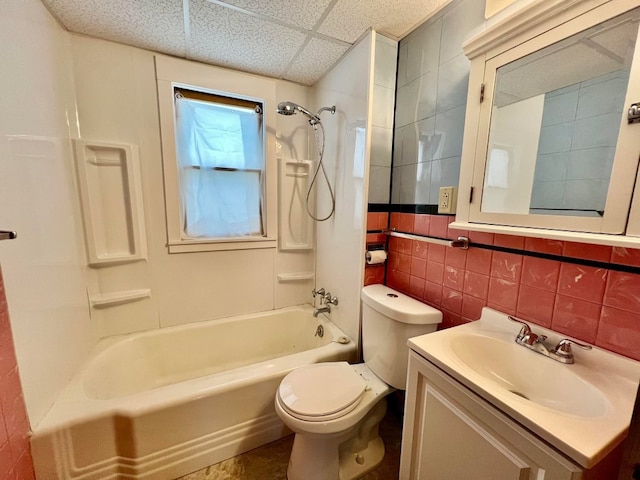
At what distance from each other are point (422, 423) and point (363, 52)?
1.75 m

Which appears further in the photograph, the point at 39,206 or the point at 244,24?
the point at 244,24

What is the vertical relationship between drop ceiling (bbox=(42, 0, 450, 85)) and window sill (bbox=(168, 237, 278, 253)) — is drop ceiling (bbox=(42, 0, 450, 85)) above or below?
above

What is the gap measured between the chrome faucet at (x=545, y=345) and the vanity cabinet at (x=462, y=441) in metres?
0.30

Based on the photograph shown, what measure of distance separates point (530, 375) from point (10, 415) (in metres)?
1.80

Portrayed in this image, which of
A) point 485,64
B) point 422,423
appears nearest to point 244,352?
point 422,423

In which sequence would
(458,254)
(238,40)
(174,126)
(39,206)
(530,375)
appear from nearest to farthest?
(530,375) → (39,206) → (458,254) → (238,40) → (174,126)

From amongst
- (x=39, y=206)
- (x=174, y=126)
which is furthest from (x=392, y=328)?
(x=174, y=126)

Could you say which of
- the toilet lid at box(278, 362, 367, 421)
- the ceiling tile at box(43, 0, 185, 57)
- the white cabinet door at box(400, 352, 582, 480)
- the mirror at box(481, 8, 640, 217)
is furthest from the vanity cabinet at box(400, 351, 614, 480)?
the ceiling tile at box(43, 0, 185, 57)

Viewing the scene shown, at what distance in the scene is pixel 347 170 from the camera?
1641 mm

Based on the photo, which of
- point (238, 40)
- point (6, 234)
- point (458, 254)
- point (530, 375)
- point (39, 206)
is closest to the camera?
point (6, 234)

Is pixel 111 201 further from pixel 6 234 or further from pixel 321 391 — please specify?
pixel 321 391

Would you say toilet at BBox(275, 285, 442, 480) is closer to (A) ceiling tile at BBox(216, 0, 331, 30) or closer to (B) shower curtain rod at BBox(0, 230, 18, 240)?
(B) shower curtain rod at BBox(0, 230, 18, 240)

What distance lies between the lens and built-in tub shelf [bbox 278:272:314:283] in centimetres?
210

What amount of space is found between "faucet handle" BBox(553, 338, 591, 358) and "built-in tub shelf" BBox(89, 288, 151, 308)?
2076mm
